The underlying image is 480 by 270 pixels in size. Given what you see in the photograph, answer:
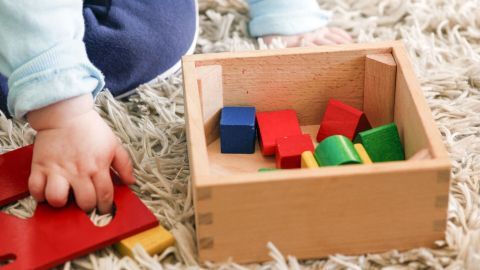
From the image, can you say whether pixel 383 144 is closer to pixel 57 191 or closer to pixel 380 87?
pixel 380 87

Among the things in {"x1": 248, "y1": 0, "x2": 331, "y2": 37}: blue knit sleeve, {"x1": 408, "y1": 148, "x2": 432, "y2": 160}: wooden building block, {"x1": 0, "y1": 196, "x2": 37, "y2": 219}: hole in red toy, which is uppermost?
{"x1": 248, "y1": 0, "x2": 331, "y2": 37}: blue knit sleeve

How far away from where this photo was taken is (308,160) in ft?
2.58

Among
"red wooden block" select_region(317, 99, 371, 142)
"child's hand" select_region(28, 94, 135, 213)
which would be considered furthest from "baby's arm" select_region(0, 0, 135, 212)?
"red wooden block" select_region(317, 99, 371, 142)

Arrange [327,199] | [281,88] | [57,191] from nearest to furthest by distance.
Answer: [327,199] < [57,191] < [281,88]

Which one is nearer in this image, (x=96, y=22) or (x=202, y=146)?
(x=202, y=146)

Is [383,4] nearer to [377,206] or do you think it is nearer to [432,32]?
[432,32]

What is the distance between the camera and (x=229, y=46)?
114 cm

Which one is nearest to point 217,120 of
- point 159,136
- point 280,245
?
point 159,136

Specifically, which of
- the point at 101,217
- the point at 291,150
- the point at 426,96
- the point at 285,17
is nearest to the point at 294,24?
the point at 285,17

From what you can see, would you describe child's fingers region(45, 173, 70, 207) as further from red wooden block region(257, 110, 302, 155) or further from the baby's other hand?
the baby's other hand

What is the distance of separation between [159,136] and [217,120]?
8cm

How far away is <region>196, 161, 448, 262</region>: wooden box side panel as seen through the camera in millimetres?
688

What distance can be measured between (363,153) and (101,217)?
0.26m

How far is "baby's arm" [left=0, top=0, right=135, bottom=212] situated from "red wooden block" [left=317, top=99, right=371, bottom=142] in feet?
0.71
